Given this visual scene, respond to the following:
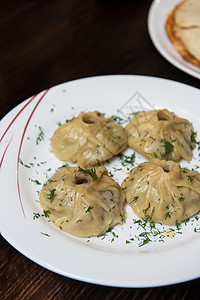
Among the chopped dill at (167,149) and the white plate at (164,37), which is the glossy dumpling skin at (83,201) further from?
the white plate at (164,37)

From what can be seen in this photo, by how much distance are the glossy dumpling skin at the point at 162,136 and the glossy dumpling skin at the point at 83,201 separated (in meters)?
0.41

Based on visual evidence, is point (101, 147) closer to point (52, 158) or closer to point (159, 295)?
point (52, 158)

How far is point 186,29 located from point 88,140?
174 centimetres

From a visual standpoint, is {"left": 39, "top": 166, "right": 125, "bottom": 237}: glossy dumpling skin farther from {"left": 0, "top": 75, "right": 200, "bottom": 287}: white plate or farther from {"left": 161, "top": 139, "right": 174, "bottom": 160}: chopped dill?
{"left": 161, "top": 139, "right": 174, "bottom": 160}: chopped dill

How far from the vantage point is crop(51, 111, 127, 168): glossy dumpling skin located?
260cm

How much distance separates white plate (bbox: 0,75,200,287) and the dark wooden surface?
449mm

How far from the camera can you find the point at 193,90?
2912mm

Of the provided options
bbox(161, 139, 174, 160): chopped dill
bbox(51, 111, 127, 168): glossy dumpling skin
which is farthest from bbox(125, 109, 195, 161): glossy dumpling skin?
bbox(51, 111, 127, 168): glossy dumpling skin

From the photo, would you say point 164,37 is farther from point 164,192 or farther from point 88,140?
point 164,192

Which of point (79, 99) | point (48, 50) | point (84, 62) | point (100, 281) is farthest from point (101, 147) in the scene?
point (48, 50)

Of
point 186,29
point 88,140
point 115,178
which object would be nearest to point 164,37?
point 186,29

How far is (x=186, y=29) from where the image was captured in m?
3.67

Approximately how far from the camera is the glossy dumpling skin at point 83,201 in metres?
2.16

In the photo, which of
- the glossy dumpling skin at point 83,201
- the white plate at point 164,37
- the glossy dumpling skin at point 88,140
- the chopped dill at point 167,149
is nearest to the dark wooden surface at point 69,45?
the white plate at point 164,37
